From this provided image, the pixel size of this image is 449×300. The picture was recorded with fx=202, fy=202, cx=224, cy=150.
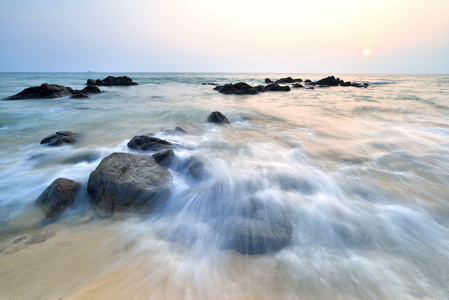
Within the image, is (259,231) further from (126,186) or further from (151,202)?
(126,186)

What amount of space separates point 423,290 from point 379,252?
0.44 meters

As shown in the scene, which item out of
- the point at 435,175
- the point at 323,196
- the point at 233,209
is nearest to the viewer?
the point at 233,209

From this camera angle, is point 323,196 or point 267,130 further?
point 267,130

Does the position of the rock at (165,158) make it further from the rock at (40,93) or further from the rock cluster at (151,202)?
the rock at (40,93)

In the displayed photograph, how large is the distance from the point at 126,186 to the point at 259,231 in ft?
6.38

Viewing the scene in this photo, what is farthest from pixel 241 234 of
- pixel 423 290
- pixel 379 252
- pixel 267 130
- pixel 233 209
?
pixel 267 130

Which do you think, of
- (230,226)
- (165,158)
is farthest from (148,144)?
(230,226)

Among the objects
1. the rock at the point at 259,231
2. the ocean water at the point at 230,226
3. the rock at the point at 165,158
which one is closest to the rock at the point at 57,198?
the ocean water at the point at 230,226

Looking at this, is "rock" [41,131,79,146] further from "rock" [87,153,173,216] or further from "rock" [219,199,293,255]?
"rock" [219,199,293,255]

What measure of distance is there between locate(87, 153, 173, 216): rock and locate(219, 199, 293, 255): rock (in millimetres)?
1165

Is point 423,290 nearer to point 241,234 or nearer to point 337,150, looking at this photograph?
point 241,234

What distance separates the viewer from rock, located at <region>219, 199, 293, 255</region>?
7.27 ft

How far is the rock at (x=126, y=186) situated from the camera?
281 centimetres

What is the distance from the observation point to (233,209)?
9.59 feet
